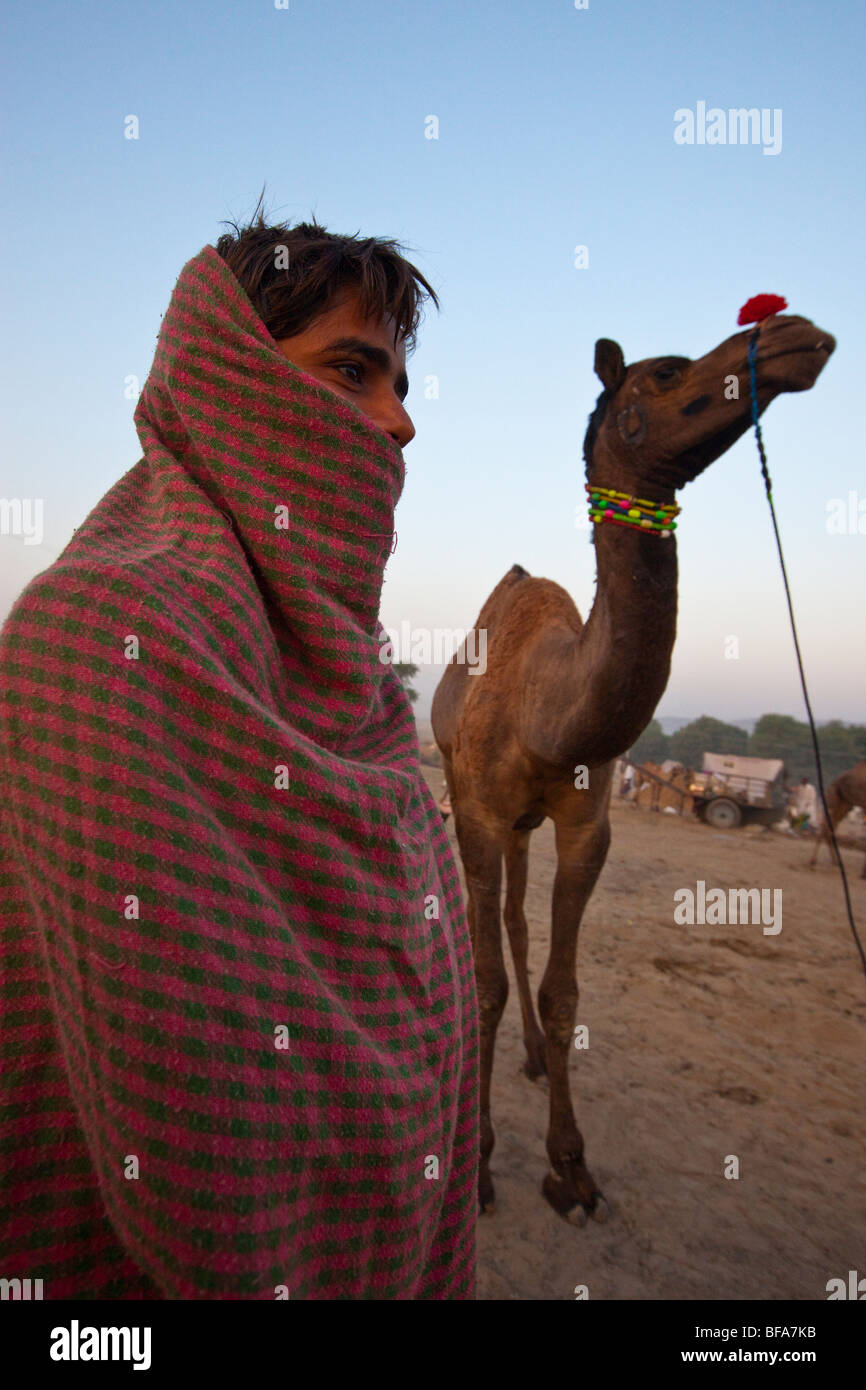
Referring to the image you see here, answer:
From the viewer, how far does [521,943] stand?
190 inches

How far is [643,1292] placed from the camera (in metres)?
2.74

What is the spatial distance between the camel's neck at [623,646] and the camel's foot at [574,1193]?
6.13ft

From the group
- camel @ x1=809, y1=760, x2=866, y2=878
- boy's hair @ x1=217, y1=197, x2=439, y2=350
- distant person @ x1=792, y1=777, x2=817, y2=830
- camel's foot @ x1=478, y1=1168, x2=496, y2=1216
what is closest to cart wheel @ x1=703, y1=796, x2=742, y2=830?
distant person @ x1=792, y1=777, x2=817, y2=830

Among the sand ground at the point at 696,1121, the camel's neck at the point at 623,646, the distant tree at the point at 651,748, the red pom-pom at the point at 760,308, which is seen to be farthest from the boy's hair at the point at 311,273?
the distant tree at the point at 651,748

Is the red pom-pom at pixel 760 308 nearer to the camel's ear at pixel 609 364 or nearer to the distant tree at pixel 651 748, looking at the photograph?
the camel's ear at pixel 609 364

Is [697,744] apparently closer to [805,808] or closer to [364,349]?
[805,808]

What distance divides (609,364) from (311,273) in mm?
2005

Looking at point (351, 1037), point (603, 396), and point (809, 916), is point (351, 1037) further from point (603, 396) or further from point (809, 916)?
point (809, 916)

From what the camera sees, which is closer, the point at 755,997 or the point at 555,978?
the point at 555,978

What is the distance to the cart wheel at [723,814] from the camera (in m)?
16.6

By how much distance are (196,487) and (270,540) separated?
142 millimetres

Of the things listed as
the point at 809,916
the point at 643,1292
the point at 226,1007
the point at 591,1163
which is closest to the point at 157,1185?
the point at 226,1007

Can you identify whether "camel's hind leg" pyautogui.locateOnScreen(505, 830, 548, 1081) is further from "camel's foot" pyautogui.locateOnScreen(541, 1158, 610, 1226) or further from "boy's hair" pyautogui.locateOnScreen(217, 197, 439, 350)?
"boy's hair" pyautogui.locateOnScreen(217, 197, 439, 350)
